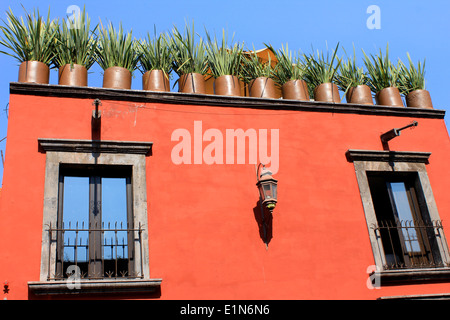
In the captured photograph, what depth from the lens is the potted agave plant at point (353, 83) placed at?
8.07m

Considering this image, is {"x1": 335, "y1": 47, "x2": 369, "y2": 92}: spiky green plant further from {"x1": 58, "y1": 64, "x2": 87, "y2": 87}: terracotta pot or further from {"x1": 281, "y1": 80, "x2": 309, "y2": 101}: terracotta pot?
{"x1": 58, "y1": 64, "x2": 87, "y2": 87}: terracotta pot

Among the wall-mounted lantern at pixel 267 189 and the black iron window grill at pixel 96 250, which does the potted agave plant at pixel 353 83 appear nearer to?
the wall-mounted lantern at pixel 267 189

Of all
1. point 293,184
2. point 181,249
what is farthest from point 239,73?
point 181,249

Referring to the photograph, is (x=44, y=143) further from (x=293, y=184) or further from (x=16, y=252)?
(x=293, y=184)

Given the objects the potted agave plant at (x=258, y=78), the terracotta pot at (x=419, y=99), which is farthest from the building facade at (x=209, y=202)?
the terracotta pot at (x=419, y=99)

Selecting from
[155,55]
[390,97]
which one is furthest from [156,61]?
[390,97]

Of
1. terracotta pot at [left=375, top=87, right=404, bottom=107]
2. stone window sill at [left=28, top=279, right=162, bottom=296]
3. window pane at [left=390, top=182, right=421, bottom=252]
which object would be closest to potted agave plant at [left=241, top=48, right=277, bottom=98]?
terracotta pot at [left=375, top=87, right=404, bottom=107]

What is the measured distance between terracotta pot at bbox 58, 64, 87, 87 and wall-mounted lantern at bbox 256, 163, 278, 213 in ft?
9.21

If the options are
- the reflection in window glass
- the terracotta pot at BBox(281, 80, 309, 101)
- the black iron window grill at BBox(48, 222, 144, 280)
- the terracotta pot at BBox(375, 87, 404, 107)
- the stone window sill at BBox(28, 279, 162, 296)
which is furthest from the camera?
the terracotta pot at BBox(375, 87, 404, 107)

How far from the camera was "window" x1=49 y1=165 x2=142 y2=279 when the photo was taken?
18.8 feet

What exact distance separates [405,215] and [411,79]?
265 cm

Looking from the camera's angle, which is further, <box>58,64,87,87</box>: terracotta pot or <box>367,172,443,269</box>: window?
<box>367,172,443,269</box>: window

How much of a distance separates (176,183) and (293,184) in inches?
66.4
